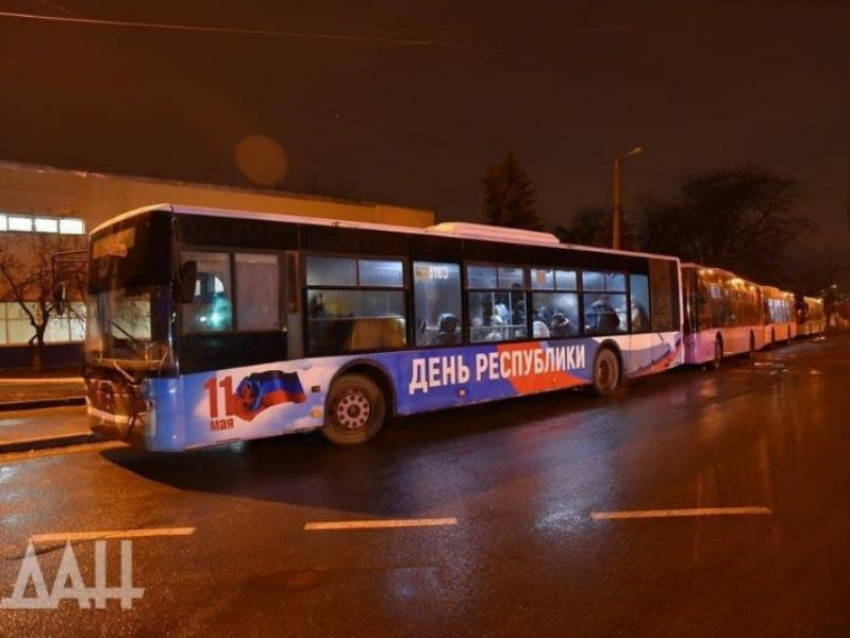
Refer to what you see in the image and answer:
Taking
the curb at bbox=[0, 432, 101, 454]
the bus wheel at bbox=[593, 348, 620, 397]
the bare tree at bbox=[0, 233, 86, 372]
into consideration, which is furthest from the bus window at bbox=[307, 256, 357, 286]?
the bare tree at bbox=[0, 233, 86, 372]

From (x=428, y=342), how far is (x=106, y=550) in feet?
19.9

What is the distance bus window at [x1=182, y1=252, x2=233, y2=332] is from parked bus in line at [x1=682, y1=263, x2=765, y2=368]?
14.7m

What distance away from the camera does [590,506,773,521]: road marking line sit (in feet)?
20.7

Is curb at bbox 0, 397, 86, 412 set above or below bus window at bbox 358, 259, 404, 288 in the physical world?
below

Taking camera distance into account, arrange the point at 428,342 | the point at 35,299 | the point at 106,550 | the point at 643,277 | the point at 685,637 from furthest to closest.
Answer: the point at 35,299 → the point at 643,277 → the point at 428,342 → the point at 106,550 → the point at 685,637

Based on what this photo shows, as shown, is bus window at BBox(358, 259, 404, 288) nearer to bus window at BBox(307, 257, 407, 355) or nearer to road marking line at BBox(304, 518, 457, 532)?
bus window at BBox(307, 257, 407, 355)

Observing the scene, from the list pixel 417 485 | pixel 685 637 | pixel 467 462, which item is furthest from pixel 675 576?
pixel 467 462

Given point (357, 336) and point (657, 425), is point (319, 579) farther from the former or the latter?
point (657, 425)

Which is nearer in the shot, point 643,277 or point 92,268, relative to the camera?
point 92,268

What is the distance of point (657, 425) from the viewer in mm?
11141

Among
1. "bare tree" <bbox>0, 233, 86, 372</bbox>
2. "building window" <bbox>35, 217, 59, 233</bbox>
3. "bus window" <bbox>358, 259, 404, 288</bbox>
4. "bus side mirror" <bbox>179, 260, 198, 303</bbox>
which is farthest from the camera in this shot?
"building window" <bbox>35, 217, 59, 233</bbox>

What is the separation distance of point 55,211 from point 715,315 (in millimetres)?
21408

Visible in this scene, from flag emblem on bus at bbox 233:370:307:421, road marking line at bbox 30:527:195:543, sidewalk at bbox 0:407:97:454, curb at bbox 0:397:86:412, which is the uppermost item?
flag emblem on bus at bbox 233:370:307:421

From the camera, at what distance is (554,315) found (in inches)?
535
